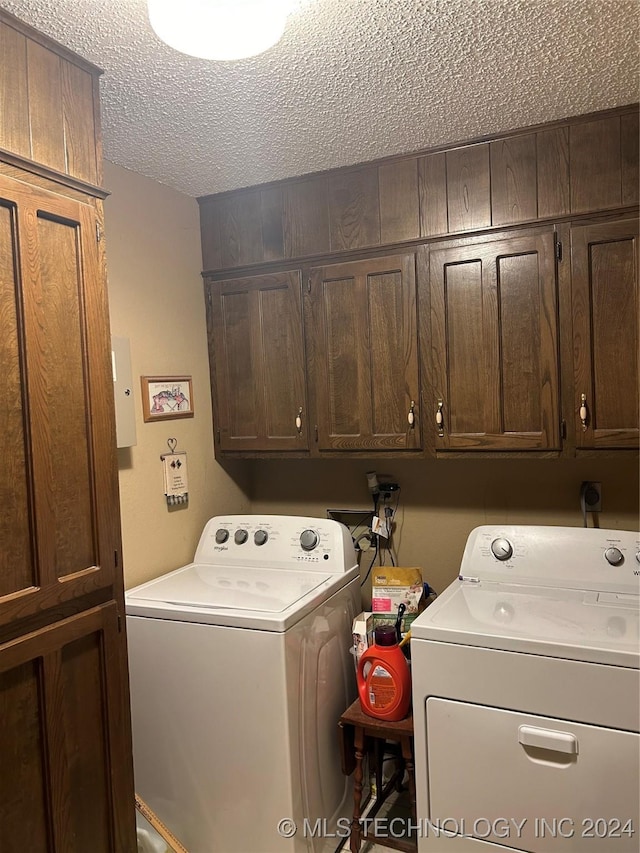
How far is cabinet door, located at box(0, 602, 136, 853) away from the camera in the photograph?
1.28m

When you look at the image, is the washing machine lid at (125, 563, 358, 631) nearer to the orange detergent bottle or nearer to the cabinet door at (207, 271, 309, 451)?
the orange detergent bottle

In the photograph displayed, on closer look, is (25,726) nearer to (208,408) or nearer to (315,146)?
(208,408)

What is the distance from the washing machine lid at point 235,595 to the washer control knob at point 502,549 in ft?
1.78

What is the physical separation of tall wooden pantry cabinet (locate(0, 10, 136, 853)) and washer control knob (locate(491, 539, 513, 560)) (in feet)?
4.02

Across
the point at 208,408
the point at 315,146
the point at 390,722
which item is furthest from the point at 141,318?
the point at 390,722

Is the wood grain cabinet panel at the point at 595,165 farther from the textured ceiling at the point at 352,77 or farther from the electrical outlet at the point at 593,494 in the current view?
the electrical outlet at the point at 593,494

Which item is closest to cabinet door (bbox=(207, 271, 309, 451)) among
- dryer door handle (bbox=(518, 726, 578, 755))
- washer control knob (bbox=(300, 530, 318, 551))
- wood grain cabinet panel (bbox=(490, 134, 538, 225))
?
washer control knob (bbox=(300, 530, 318, 551))

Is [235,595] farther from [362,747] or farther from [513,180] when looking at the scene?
[513,180]

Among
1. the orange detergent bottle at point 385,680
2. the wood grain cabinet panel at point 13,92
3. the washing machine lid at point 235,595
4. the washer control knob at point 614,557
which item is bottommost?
the orange detergent bottle at point 385,680

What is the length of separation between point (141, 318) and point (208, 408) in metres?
0.50

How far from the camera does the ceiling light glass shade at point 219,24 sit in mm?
1204

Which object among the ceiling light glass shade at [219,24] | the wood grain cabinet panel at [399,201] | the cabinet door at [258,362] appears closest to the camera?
the ceiling light glass shade at [219,24]

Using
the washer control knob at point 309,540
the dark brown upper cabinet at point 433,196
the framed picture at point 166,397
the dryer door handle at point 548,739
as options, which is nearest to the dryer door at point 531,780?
the dryer door handle at point 548,739

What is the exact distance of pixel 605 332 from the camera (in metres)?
1.95
